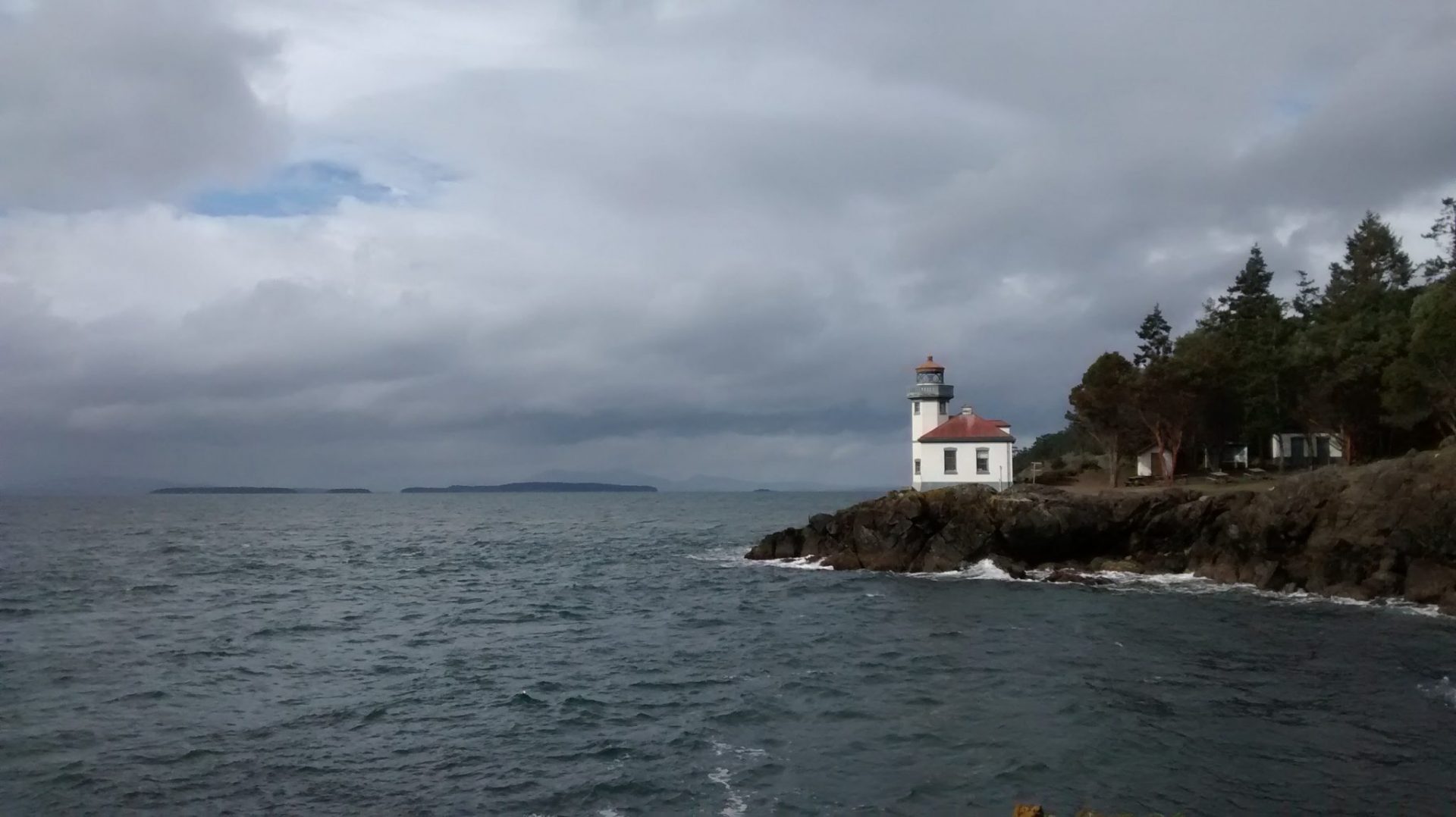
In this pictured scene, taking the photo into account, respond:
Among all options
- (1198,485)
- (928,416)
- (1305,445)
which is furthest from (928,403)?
(1305,445)

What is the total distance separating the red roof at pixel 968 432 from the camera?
170 ft

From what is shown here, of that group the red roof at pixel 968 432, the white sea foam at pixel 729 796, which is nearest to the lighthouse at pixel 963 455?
the red roof at pixel 968 432

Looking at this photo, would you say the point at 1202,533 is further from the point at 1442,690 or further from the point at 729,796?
the point at 729,796

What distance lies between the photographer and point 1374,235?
259ft

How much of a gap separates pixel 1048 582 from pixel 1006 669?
55.8 feet

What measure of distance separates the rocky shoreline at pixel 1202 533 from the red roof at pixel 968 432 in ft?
14.4

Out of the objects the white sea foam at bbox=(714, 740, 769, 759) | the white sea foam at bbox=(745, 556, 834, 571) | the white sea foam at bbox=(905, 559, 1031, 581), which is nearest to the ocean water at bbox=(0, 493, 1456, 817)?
the white sea foam at bbox=(714, 740, 769, 759)

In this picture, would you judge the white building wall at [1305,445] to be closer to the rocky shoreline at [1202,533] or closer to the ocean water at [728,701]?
the rocky shoreline at [1202,533]

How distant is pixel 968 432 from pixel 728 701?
111ft

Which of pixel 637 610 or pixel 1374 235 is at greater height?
pixel 1374 235

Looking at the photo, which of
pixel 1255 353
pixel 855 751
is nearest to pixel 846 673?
pixel 855 751

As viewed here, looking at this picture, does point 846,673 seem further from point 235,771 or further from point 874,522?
point 874,522

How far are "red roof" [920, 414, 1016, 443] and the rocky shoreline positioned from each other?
4.38 m

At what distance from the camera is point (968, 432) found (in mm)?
52281
